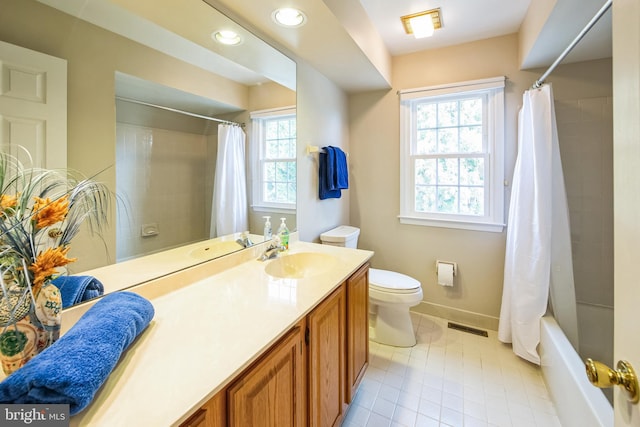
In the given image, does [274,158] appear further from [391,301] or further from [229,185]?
[391,301]

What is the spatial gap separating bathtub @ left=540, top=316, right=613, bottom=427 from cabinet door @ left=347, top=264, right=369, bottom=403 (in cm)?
99

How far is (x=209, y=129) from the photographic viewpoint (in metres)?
1.37

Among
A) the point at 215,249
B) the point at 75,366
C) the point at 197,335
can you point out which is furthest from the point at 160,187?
the point at 75,366

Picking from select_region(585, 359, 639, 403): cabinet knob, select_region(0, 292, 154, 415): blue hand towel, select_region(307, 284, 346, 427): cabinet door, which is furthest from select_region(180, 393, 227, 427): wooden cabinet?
select_region(585, 359, 639, 403): cabinet knob

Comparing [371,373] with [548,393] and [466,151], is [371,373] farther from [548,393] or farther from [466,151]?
[466,151]

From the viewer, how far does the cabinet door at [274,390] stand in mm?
737

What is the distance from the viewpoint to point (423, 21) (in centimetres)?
197

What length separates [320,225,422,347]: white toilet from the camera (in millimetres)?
2035

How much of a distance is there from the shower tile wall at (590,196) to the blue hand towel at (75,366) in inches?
102

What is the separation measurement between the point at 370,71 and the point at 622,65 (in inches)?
74.0

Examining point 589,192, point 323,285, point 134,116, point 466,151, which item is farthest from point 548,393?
point 134,116

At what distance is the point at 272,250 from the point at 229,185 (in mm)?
444

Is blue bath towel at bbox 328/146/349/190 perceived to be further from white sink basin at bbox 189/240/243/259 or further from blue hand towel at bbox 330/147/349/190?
white sink basin at bbox 189/240/243/259

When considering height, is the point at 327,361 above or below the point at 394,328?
above
